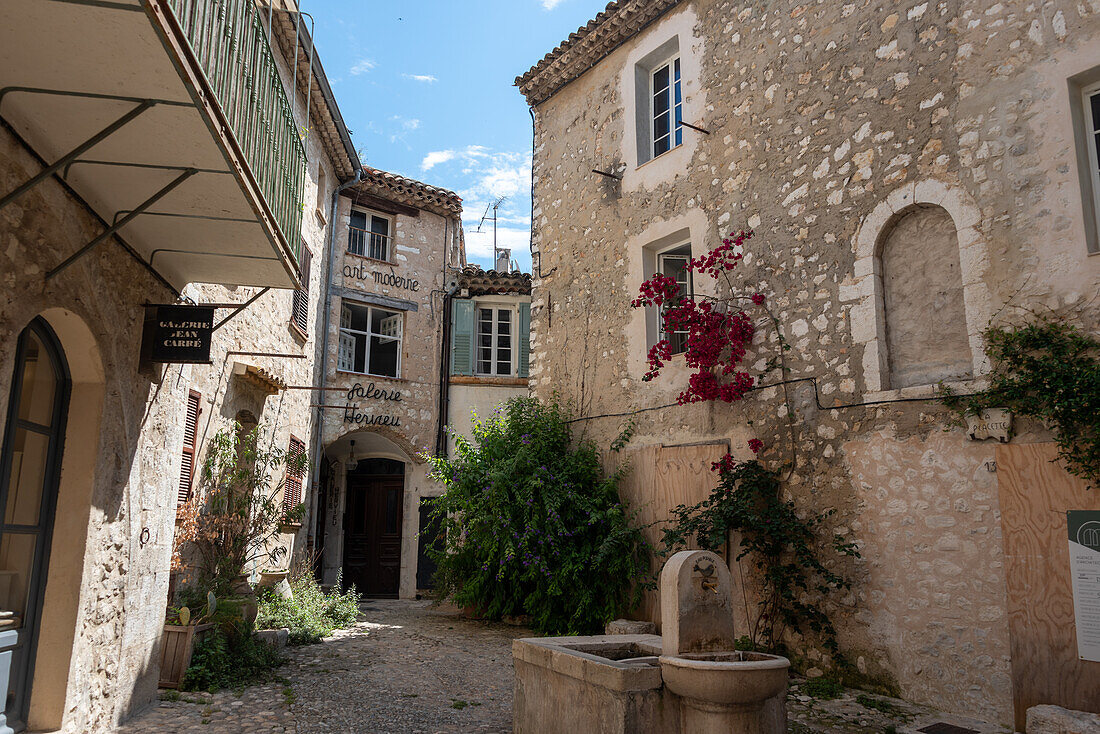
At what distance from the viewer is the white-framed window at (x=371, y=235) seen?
1493 cm

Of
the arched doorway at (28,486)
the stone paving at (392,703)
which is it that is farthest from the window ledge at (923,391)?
the arched doorway at (28,486)

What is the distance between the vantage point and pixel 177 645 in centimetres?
606

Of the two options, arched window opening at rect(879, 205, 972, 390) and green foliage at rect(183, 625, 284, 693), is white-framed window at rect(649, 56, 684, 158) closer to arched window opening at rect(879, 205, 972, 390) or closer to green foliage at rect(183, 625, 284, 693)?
arched window opening at rect(879, 205, 972, 390)

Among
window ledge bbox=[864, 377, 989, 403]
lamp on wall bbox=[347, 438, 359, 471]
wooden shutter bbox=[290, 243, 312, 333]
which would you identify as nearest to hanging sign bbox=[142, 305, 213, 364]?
window ledge bbox=[864, 377, 989, 403]

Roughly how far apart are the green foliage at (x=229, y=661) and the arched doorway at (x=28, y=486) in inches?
72.6

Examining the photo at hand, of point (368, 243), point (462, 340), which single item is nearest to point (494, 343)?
point (462, 340)

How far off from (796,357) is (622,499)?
2861mm

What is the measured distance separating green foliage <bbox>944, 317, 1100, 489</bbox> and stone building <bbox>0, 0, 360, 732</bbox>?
16.5 ft

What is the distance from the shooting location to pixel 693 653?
4.54 m

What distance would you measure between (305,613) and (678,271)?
5803 millimetres

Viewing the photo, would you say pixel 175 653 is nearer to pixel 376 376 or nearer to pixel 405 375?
pixel 376 376

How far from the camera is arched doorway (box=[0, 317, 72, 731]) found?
419 cm

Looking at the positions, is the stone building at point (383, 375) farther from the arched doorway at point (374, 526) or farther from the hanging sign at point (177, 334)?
the hanging sign at point (177, 334)

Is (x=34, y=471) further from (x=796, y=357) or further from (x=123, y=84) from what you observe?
(x=796, y=357)
